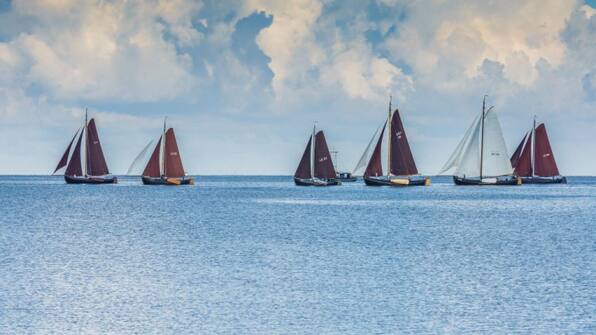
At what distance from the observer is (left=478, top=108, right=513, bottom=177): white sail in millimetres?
137250

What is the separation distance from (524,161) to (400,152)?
38.4 meters

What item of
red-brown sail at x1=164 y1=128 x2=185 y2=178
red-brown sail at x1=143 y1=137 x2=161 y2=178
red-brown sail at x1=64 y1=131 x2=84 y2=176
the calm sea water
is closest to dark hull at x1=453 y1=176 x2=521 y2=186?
red-brown sail at x1=164 y1=128 x2=185 y2=178

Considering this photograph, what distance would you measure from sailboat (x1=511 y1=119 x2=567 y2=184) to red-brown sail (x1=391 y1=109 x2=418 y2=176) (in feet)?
107

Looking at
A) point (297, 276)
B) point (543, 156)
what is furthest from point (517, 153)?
point (297, 276)

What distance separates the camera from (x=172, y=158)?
150 meters

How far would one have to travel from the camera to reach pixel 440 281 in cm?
4019

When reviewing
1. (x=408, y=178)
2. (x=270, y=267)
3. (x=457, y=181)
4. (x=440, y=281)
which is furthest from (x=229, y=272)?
(x=457, y=181)

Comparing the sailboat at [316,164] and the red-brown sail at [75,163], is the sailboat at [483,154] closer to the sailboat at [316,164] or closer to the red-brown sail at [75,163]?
the sailboat at [316,164]

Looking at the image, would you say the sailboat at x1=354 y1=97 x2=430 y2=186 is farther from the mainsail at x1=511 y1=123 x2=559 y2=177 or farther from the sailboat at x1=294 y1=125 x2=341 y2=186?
the mainsail at x1=511 y1=123 x2=559 y2=177

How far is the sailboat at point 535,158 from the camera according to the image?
161500 mm

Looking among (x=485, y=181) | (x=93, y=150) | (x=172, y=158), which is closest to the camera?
(x=485, y=181)

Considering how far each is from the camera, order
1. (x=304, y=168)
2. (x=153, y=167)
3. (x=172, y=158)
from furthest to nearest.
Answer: (x=153, y=167) < (x=172, y=158) < (x=304, y=168)

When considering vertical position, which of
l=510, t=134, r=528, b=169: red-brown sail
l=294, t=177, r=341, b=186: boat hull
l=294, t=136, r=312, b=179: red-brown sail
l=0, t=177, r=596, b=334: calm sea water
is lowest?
l=0, t=177, r=596, b=334: calm sea water

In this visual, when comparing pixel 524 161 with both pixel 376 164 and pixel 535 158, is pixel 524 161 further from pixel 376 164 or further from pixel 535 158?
pixel 376 164
